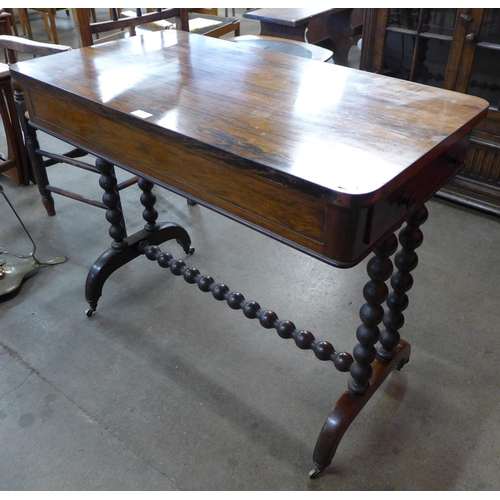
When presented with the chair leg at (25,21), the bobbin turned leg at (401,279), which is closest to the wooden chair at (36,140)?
the bobbin turned leg at (401,279)

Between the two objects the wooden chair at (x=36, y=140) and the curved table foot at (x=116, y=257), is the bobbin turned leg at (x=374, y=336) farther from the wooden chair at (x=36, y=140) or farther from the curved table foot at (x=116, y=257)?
the wooden chair at (x=36, y=140)

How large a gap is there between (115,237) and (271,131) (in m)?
0.96

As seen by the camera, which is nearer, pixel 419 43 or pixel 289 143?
pixel 289 143

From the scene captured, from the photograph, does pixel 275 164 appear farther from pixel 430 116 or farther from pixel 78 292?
pixel 78 292

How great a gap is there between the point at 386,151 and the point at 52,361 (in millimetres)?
1250

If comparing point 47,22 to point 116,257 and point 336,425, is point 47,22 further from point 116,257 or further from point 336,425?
point 336,425

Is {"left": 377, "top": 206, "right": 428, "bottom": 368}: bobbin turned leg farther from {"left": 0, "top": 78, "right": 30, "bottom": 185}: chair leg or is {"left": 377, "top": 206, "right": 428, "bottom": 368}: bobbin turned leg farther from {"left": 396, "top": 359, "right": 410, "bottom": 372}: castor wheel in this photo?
{"left": 0, "top": 78, "right": 30, "bottom": 185}: chair leg

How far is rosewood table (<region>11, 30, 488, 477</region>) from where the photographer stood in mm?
1019

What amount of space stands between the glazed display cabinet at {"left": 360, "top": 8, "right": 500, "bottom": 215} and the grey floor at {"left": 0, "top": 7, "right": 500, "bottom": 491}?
0.84 feet

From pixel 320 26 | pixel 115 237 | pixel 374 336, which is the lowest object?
pixel 115 237

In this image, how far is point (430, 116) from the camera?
47.2 inches

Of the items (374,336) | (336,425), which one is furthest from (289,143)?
(336,425)

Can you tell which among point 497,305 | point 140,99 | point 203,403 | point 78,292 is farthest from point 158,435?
point 497,305

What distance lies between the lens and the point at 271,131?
1.15 metres
